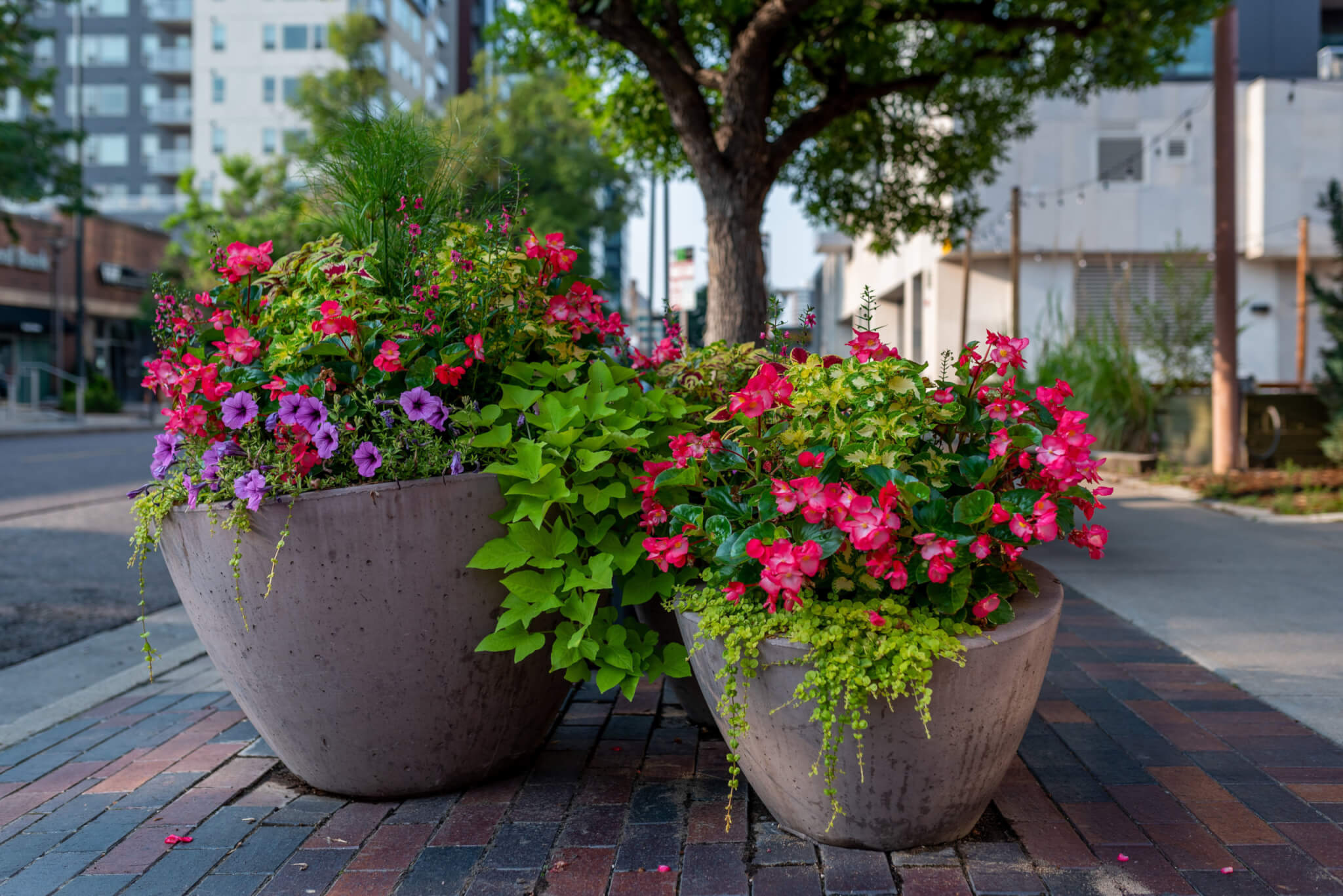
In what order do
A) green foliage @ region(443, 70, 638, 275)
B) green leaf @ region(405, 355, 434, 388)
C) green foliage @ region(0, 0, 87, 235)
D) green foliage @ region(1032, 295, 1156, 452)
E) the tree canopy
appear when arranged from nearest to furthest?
green leaf @ region(405, 355, 434, 388) → the tree canopy → green foliage @ region(1032, 295, 1156, 452) → green foliage @ region(0, 0, 87, 235) → green foliage @ region(443, 70, 638, 275)

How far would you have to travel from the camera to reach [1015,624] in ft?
7.46

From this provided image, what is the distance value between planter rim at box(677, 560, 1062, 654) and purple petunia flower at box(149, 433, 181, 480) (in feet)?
4.30

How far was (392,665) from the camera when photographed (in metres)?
2.52

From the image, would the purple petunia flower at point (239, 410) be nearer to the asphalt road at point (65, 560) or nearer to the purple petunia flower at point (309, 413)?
the purple petunia flower at point (309, 413)

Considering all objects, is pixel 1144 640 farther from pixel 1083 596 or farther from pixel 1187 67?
pixel 1187 67

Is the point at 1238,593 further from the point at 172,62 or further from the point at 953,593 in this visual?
the point at 172,62

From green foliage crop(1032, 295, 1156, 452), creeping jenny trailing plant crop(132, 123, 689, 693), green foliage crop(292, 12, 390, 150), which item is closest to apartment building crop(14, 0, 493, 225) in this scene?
green foliage crop(292, 12, 390, 150)

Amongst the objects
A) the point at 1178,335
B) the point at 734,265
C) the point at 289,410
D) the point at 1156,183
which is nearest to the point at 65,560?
the point at 734,265

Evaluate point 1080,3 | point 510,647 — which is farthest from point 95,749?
point 1080,3

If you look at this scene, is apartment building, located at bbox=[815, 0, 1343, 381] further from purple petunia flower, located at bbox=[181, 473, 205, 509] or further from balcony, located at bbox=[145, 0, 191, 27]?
balcony, located at bbox=[145, 0, 191, 27]

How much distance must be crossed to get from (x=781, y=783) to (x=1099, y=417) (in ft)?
35.5

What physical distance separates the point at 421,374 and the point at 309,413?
0.29 m

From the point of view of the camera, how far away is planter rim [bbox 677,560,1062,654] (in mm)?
2180

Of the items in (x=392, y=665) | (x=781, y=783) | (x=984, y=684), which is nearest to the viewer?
(x=984, y=684)
